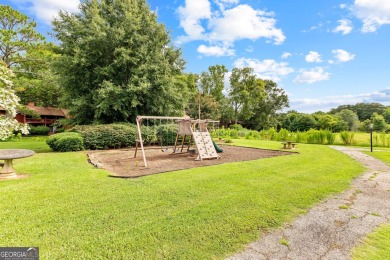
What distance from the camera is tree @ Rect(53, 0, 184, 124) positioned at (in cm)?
1285

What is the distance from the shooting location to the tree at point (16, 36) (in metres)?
18.5

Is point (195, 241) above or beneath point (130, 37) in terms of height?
beneath

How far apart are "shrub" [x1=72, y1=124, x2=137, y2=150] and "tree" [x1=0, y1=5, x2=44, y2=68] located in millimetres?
15270

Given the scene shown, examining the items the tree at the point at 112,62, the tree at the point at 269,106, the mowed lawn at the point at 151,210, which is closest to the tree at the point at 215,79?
the tree at the point at 269,106

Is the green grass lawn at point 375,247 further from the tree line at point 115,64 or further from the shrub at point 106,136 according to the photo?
the tree line at point 115,64

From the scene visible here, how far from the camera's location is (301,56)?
15.6 meters

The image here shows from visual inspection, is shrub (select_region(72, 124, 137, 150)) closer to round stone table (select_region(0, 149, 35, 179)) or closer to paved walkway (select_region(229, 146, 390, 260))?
round stone table (select_region(0, 149, 35, 179))

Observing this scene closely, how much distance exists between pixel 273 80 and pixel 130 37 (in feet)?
94.3

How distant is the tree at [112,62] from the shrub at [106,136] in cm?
186

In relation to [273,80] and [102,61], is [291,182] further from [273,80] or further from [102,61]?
[273,80]

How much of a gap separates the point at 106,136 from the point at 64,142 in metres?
1.94

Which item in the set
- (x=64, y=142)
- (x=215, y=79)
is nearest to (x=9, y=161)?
(x=64, y=142)

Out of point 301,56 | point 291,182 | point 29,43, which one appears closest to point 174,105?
point 301,56

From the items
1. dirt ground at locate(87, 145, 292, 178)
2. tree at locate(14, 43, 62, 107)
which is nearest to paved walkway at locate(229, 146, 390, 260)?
dirt ground at locate(87, 145, 292, 178)
